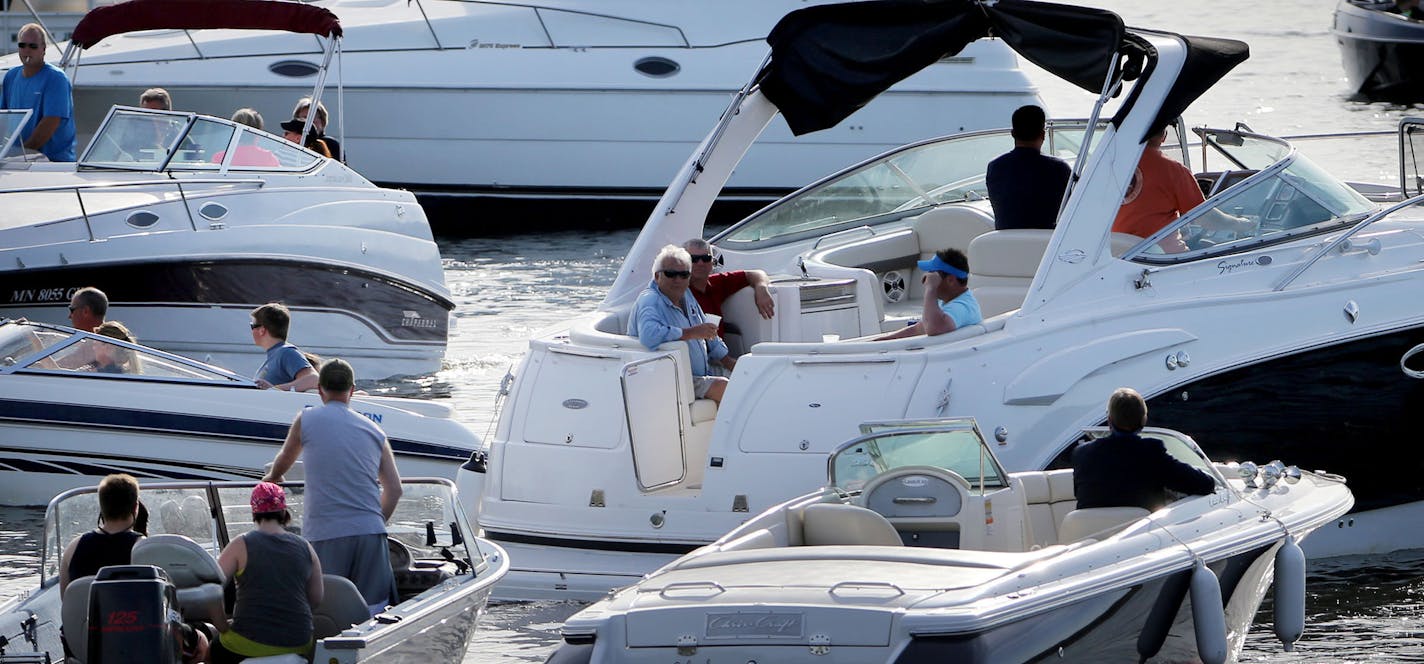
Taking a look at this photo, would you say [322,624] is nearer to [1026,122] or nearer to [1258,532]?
[1258,532]

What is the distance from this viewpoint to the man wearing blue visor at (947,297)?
362 inches

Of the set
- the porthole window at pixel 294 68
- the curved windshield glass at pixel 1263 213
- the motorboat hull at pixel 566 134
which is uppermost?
the porthole window at pixel 294 68

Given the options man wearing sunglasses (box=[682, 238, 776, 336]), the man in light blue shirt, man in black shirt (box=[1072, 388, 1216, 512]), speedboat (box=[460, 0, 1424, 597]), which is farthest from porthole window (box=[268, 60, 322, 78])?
man in black shirt (box=[1072, 388, 1216, 512])

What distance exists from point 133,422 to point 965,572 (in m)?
6.29

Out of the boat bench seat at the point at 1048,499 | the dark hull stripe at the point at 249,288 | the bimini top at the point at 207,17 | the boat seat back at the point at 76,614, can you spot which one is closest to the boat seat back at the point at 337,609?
the boat seat back at the point at 76,614

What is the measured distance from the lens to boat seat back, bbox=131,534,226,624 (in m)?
7.07

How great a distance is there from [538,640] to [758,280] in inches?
91.3

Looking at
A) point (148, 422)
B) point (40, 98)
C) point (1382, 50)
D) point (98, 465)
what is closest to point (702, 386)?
point (148, 422)

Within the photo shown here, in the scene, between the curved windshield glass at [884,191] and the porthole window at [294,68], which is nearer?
the curved windshield glass at [884,191]

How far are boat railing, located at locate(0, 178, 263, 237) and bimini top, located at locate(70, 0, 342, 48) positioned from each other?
71.2 inches

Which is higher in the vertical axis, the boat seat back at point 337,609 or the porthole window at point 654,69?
the porthole window at point 654,69

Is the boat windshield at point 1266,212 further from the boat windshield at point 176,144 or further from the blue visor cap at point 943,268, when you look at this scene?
the boat windshield at point 176,144

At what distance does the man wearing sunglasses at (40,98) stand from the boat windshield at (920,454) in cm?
920

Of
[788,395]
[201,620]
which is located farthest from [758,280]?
[201,620]
